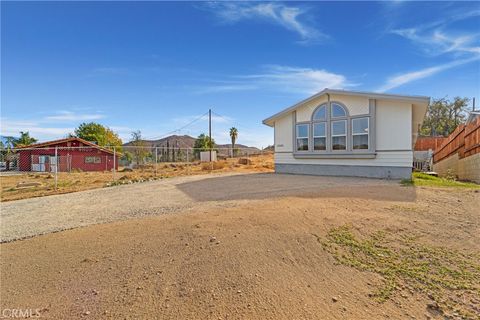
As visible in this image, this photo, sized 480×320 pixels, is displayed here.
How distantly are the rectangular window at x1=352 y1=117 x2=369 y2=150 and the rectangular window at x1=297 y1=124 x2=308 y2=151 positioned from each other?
8.26 ft

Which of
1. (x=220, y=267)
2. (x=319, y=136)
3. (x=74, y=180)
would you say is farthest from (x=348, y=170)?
(x=74, y=180)

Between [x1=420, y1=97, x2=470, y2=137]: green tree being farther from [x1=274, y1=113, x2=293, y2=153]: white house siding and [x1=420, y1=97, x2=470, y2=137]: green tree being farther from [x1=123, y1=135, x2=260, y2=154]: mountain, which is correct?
[x1=274, y1=113, x2=293, y2=153]: white house siding

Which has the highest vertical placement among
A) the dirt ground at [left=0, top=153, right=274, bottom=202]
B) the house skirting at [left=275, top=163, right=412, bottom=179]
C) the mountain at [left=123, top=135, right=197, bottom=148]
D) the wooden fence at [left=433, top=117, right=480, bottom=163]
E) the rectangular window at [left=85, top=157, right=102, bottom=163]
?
the mountain at [left=123, top=135, right=197, bottom=148]

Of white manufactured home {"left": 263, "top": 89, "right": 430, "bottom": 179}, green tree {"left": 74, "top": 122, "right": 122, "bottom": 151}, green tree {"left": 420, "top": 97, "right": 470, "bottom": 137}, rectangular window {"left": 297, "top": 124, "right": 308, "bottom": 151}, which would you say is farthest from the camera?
green tree {"left": 74, "top": 122, "right": 122, "bottom": 151}

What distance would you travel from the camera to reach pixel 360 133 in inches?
469

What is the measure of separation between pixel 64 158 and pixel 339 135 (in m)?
29.2

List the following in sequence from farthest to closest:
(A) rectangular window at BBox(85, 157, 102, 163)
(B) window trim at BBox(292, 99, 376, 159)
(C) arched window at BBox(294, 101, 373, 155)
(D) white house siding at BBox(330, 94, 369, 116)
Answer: (A) rectangular window at BBox(85, 157, 102, 163), (C) arched window at BBox(294, 101, 373, 155), (D) white house siding at BBox(330, 94, 369, 116), (B) window trim at BBox(292, 99, 376, 159)

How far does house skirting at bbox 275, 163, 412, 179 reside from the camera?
1104 cm

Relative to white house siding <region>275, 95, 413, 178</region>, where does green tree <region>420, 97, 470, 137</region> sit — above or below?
above

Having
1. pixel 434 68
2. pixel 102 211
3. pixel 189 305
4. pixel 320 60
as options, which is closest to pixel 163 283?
pixel 189 305

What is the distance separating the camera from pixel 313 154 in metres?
13.3

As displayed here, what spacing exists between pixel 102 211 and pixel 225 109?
3008cm

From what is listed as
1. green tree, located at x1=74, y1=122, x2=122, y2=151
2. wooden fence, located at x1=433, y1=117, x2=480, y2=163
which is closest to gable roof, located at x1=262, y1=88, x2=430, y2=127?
wooden fence, located at x1=433, y1=117, x2=480, y2=163

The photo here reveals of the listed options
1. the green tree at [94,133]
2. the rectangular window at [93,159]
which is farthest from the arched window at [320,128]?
the green tree at [94,133]
